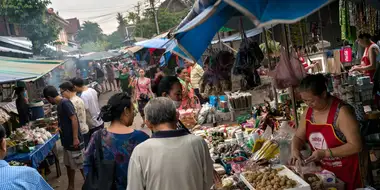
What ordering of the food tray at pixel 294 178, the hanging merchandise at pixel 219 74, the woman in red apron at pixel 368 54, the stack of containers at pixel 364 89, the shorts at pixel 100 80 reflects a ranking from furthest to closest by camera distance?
the shorts at pixel 100 80
the woman in red apron at pixel 368 54
the stack of containers at pixel 364 89
the hanging merchandise at pixel 219 74
the food tray at pixel 294 178

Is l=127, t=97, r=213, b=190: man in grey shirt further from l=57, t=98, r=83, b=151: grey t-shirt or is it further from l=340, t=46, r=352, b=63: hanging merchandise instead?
l=340, t=46, r=352, b=63: hanging merchandise

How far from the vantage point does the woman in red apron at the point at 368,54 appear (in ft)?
22.2

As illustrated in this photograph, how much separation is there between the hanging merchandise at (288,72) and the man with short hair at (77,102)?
412 centimetres

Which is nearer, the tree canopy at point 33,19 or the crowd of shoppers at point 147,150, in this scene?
the crowd of shoppers at point 147,150

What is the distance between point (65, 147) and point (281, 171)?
440 cm

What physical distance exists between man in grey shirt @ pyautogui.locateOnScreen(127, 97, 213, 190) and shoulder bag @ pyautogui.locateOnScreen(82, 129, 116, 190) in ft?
1.75

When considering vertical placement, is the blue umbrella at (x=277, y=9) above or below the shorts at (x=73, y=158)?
above

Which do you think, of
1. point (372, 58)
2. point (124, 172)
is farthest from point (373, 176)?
point (372, 58)

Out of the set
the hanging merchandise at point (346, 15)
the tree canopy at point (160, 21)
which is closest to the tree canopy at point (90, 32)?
the tree canopy at point (160, 21)

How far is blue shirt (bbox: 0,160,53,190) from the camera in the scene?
2.19 m

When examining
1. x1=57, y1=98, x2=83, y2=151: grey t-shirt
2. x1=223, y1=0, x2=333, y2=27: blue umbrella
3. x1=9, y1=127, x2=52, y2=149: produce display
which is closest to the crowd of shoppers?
x1=223, y1=0, x2=333, y2=27: blue umbrella

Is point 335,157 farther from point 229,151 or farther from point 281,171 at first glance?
point 229,151

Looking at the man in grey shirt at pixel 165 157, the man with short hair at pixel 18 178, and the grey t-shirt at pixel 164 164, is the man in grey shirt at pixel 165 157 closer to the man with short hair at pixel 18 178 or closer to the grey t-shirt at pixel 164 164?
the grey t-shirt at pixel 164 164

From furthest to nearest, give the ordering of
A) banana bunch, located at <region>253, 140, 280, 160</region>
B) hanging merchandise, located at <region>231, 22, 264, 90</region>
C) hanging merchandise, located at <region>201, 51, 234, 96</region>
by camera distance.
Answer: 1. hanging merchandise, located at <region>201, 51, 234, 96</region>
2. hanging merchandise, located at <region>231, 22, 264, 90</region>
3. banana bunch, located at <region>253, 140, 280, 160</region>
